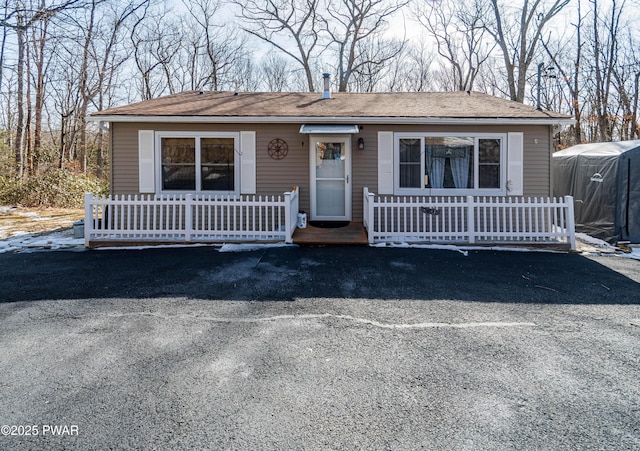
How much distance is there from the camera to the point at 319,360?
298 centimetres

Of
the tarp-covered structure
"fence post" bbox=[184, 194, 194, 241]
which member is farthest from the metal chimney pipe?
the tarp-covered structure

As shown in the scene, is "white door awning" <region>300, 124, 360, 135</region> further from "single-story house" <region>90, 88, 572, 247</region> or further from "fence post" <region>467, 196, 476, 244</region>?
"fence post" <region>467, 196, 476, 244</region>

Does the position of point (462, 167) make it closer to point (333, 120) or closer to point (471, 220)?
point (471, 220)

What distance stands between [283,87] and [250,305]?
2562 centimetres

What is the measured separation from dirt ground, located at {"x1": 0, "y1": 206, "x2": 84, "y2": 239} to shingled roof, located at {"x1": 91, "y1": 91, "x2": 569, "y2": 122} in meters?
3.67

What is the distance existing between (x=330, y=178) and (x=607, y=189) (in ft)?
19.9

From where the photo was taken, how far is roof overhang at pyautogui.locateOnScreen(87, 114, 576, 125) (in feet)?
26.3

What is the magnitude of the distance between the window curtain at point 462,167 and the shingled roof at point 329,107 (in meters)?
0.85

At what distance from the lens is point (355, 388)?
259 cm

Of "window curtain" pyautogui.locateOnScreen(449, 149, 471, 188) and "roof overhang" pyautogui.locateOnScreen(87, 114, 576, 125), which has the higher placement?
"roof overhang" pyautogui.locateOnScreen(87, 114, 576, 125)

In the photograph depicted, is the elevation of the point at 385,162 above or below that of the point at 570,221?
above

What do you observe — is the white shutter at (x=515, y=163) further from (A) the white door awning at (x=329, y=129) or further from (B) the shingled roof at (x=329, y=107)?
(A) the white door awning at (x=329, y=129)

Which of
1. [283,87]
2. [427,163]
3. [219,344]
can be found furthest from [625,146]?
[283,87]

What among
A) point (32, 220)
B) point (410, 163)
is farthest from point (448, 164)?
point (32, 220)
